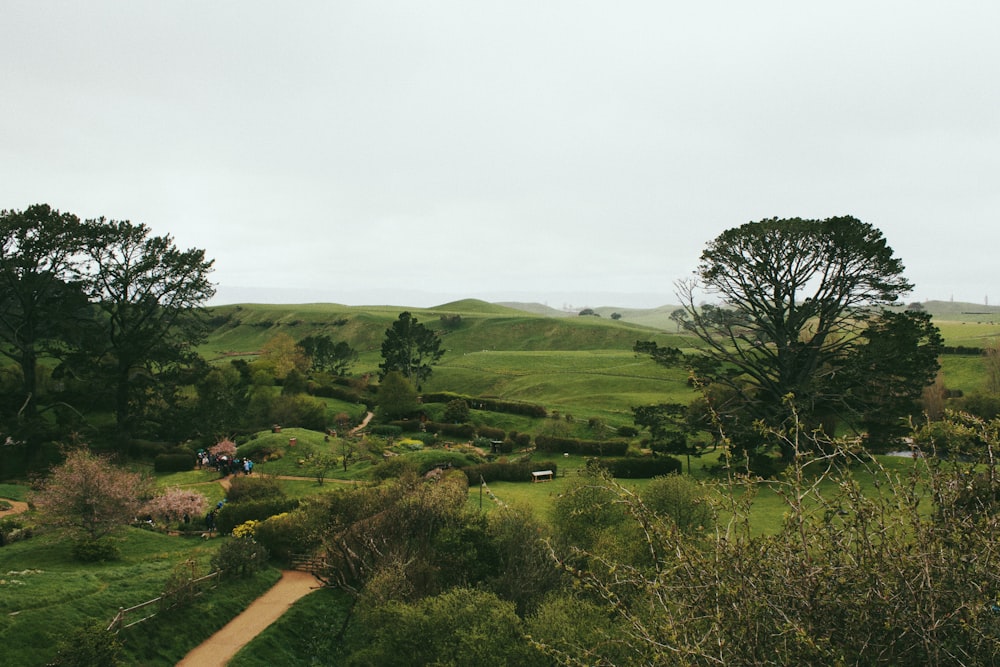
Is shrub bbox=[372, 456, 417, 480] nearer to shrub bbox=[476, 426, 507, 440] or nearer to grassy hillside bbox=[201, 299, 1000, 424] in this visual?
shrub bbox=[476, 426, 507, 440]

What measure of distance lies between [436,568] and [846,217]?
100.0ft

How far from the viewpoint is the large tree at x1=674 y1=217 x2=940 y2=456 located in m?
33.6

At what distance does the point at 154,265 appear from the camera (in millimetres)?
48438

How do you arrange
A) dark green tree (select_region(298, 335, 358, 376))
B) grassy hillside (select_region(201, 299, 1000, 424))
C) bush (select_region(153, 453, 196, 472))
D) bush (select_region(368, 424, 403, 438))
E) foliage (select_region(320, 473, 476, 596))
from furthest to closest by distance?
dark green tree (select_region(298, 335, 358, 376)), grassy hillside (select_region(201, 299, 1000, 424)), bush (select_region(368, 424, 403, 438)), bush (select_region(153, 453, 196, 472)), foliage (select_region(320, 473, 476, 596))

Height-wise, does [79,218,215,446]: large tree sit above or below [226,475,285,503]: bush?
above

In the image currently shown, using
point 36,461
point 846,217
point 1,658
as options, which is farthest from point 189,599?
point 846,217

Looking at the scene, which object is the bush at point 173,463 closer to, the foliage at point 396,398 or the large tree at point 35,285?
the large tree at point 35,285

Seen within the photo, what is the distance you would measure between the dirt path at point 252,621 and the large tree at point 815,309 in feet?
81.6

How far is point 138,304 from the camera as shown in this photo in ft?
160

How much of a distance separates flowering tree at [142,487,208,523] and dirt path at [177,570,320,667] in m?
9.58

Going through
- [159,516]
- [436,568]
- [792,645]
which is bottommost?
[159,516]

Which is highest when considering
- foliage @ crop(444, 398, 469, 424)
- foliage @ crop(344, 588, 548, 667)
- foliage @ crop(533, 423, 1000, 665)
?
foliage @ crop(533, 423, 1000, 665)

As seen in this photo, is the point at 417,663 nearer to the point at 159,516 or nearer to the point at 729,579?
the point at 729,579

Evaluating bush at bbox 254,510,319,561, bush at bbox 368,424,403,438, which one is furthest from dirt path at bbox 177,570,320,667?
bush at bbox 368,424,403,438
